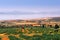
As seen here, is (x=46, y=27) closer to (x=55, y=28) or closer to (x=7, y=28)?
(x=55, y=28)

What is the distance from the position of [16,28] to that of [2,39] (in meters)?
29.6

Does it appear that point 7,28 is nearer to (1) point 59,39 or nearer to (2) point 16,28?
(2) point 16,28

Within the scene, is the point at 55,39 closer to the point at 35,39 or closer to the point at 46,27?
the point at 35,39

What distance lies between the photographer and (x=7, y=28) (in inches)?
2655

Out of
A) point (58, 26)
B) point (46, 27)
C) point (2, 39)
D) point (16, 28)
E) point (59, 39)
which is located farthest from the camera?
point (46, 27)

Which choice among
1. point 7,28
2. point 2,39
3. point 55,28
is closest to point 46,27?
point 55,28

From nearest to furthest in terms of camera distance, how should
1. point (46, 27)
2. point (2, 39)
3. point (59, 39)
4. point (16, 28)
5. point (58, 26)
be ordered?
point (59, 39), point (2, 39), point (58, 26), point (16, 28), point (46, 27)

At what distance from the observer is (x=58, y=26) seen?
6384 centimetres

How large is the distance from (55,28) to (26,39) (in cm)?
2979

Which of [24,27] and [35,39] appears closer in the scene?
[35,39]

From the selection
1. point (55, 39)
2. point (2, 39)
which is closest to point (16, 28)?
point (2, 39)

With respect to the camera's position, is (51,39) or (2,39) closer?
(51,39)

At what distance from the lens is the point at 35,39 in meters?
35.7

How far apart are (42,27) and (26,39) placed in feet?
111
